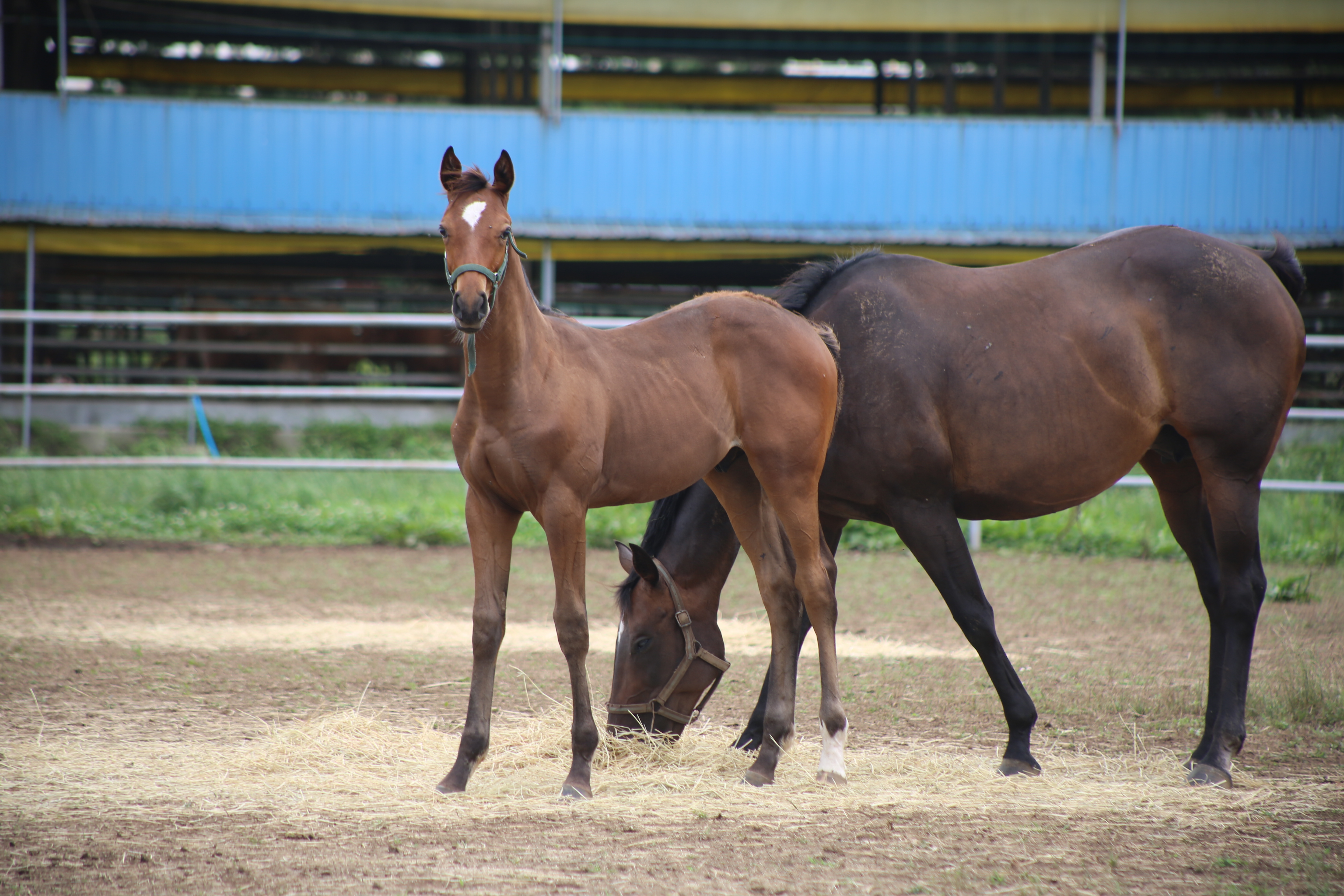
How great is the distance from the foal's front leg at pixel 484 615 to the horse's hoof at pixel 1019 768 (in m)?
1.90

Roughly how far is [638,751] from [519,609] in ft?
10.9

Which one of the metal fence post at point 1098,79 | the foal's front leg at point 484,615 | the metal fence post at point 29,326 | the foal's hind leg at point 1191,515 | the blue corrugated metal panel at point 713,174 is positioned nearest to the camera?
the foal's front leg at point 484,615

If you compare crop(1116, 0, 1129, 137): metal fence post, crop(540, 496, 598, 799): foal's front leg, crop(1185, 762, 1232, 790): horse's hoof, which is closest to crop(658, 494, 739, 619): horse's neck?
crop(540, 496, 598, 799): foal's front leg

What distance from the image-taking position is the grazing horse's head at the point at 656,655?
4309mm

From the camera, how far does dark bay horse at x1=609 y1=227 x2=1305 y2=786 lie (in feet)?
14.0

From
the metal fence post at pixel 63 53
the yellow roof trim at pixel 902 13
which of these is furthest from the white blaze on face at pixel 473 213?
the metal fence post at pixel 63 53

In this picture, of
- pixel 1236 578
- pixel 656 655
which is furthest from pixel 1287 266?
pixel 656 655

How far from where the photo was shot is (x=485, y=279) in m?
3.41

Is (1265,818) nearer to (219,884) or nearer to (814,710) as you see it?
(814,710)

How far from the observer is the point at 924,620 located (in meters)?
7.24

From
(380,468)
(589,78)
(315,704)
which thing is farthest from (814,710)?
(589,78)

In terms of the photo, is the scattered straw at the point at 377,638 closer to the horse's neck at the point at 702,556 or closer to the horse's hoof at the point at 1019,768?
the horse's neck at the point at 702,556

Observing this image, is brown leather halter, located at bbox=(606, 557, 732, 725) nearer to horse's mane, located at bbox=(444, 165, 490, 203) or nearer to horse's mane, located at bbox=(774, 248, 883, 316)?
horse's mane, located at bbox=(774, 248, 883, 316)

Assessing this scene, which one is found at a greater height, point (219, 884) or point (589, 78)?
point (589, 78)
